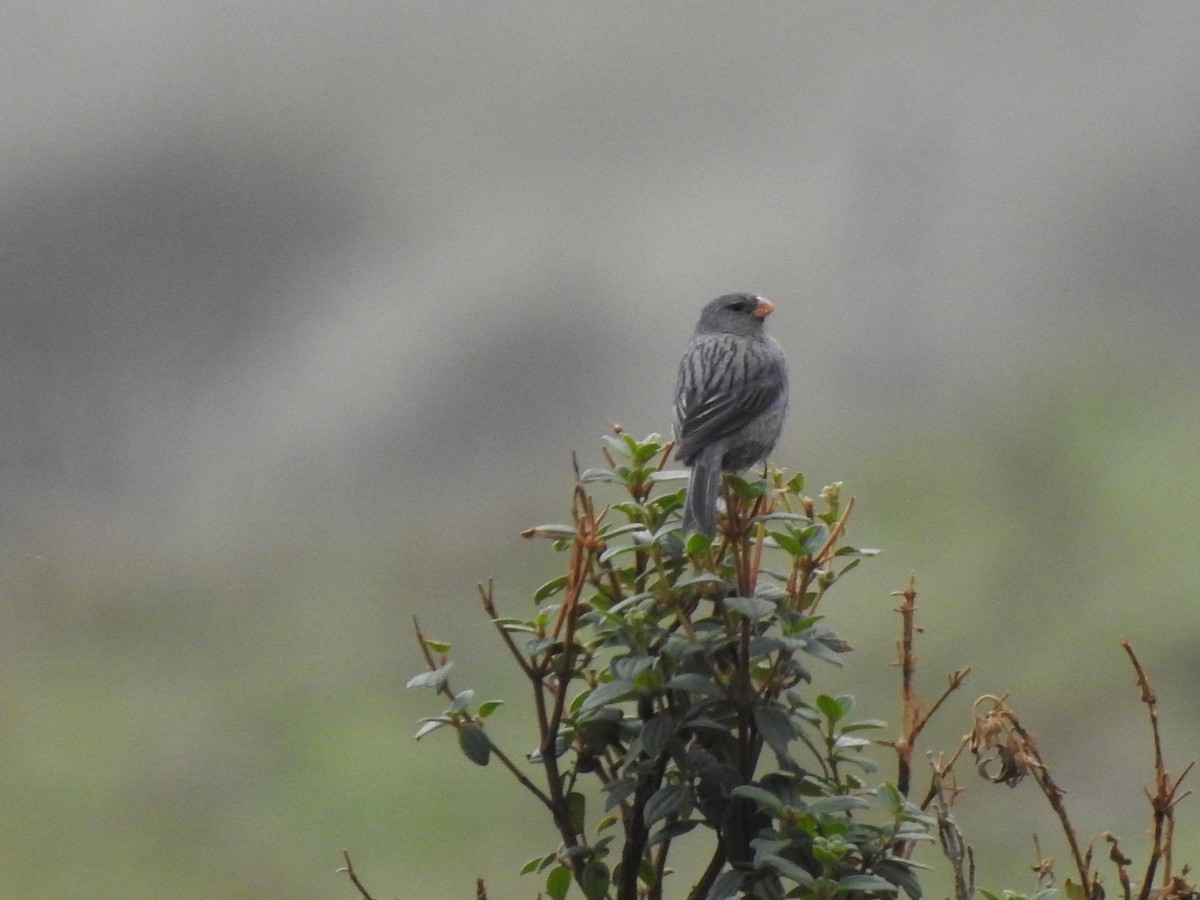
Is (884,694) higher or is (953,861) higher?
(884,694)

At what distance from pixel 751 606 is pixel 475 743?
0.22m

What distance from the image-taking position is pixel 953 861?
92 centimetres

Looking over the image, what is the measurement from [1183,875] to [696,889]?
12.9 inches

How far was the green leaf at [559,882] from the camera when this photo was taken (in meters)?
0.94

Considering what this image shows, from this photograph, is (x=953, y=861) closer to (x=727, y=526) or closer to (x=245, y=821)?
(x=727, y=526)

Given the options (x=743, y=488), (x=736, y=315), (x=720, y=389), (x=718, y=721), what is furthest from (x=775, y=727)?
(x=736, y=315)

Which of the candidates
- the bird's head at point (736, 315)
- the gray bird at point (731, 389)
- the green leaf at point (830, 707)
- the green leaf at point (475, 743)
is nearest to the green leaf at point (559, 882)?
the green leaf at point (475, 743)

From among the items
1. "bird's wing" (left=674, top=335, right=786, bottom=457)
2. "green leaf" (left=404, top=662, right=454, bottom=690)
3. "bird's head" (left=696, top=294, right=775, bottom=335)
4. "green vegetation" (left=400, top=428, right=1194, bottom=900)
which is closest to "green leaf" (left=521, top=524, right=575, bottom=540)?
"green vegetation" (left=400, top=428, right=1194, bottom=900)

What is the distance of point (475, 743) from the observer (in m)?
0.90

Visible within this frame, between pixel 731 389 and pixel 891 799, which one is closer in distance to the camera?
pixel 891 799

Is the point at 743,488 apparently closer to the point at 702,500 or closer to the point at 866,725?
the point at 702,500

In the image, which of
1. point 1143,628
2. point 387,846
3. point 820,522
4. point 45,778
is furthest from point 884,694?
point 45,778

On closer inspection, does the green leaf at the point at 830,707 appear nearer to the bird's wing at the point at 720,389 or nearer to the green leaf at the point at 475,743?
the green leaf at the point at 475,743

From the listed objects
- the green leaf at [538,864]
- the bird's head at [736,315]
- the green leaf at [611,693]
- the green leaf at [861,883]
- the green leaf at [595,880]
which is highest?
the bird's head at [736,315]
